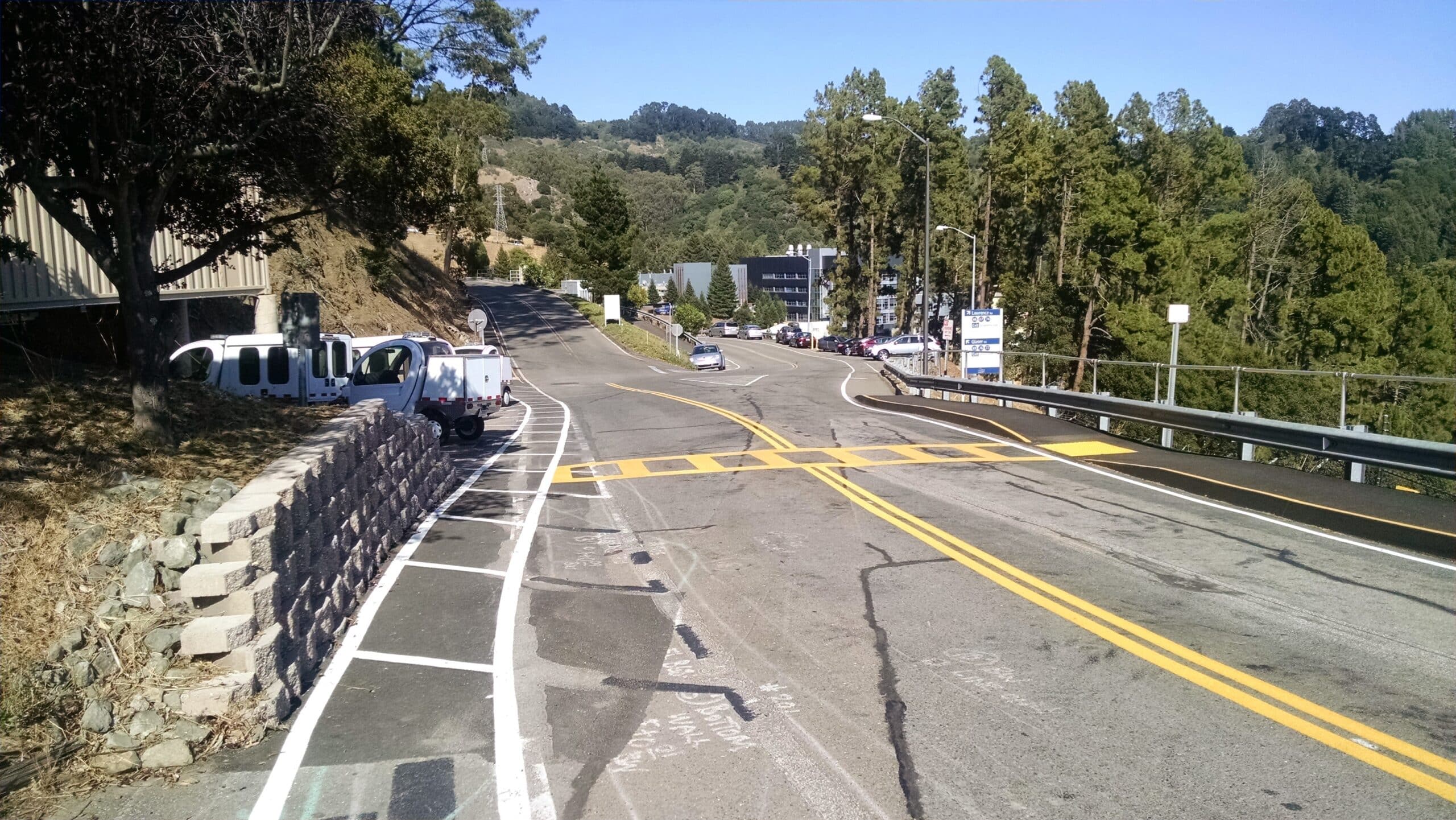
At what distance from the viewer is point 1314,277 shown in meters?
54.7

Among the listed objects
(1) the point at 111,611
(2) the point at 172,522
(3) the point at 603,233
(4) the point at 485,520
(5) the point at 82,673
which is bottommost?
(4) the point at 485,520

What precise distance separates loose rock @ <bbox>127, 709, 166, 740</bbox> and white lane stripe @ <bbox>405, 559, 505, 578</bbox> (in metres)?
3.97

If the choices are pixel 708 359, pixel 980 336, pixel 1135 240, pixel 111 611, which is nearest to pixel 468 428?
pixel 111 611

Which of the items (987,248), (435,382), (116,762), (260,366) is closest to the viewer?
(116,762)

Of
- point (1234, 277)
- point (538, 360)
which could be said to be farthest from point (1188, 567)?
point (1234, 277)

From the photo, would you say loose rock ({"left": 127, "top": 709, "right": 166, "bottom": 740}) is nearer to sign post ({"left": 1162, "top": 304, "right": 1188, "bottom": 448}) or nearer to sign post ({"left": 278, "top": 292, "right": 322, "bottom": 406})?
sign post ({"left": 278, "top": 292, "right": 322, "bottom": 406})

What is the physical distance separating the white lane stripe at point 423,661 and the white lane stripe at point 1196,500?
27.3ft

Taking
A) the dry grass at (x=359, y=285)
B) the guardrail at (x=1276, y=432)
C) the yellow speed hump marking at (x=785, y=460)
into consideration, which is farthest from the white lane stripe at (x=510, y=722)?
the dry grass at (x=359, y=285)

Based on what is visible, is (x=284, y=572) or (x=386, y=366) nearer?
(x=284, y=572)

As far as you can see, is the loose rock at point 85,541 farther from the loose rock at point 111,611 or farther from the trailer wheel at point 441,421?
the trailer wheel at point 441,421

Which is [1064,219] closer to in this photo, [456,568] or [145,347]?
[456,568]

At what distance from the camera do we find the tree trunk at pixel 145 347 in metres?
8.73

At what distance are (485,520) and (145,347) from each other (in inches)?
163

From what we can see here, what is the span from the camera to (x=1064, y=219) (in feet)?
185
